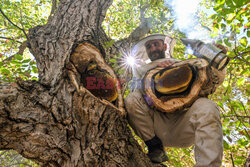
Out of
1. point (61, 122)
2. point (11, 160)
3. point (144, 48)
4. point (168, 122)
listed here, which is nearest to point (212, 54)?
point (168, 122)

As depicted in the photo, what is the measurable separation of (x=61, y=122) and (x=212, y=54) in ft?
6.55

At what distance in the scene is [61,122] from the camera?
4.56 ft

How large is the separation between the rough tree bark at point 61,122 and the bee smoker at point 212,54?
4.56 ft

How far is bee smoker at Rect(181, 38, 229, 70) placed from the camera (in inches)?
77.5

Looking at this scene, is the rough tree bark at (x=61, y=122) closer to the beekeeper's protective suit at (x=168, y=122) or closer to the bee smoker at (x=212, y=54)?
the beekeeper's protective suit at (x=168, y=122)

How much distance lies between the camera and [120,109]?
1.82 metres

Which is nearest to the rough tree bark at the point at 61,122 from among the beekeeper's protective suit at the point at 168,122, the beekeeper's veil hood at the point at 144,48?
the beekeeper's protective suit at the point at 168,122

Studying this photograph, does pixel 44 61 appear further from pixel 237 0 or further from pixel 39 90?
pixel 237 0

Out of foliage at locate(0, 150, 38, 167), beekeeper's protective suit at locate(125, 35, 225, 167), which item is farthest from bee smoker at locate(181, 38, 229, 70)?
foliage at locate(0, 150, 38, 167)

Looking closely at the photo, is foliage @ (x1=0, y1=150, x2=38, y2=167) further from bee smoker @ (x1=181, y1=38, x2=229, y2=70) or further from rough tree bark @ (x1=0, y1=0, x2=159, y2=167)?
bee smoker @ (x1=181, y1=38, x2=229, y2=70)

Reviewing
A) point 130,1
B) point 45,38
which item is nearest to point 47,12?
point 130,1

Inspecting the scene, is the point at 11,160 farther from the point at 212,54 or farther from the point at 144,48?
the point at 212,54

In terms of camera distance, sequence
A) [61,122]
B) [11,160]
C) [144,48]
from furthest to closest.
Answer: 1. [11,160]
2. [144,48]
3. [61,122]

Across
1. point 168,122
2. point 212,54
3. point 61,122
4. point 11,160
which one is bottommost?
point 11,160
